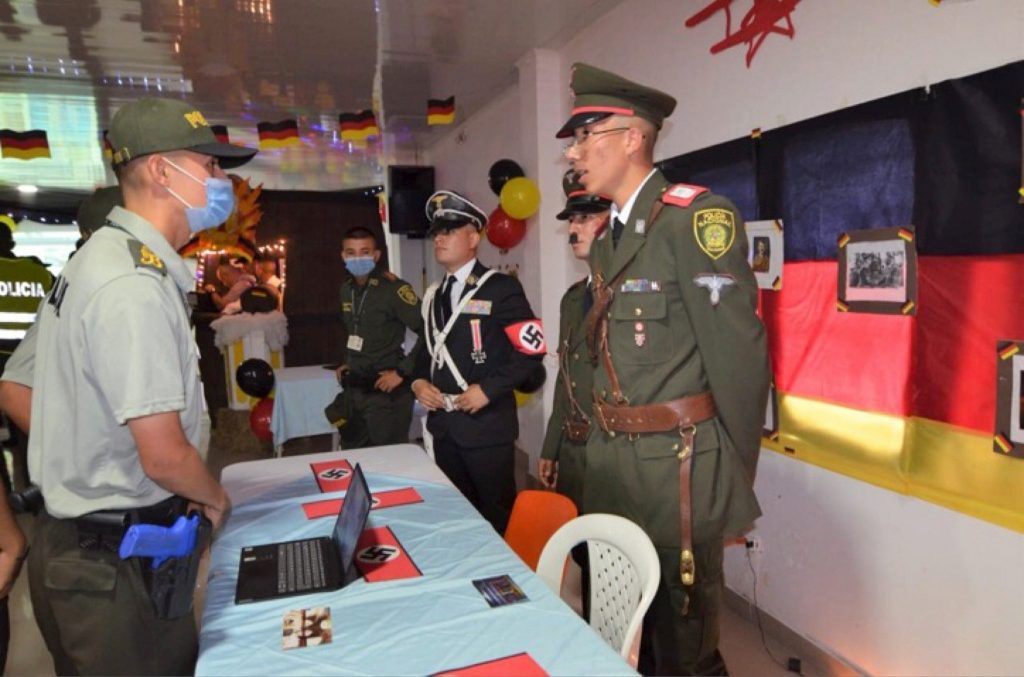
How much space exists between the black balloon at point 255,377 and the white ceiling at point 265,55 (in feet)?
7.29

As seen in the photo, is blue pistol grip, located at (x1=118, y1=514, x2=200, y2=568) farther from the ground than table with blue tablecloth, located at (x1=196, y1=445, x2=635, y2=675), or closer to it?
farther from the ground

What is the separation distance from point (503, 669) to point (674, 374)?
88 cm

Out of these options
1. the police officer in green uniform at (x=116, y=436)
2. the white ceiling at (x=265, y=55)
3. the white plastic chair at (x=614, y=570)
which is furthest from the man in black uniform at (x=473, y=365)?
the white ceiling at (x=265, y=55)

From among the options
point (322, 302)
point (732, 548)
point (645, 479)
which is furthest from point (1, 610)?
point (322, 302)

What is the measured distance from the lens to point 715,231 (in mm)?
1632

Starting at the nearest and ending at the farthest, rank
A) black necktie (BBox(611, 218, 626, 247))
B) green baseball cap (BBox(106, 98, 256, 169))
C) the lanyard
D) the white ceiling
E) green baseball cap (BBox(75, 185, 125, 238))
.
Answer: green baseball cap (BBox(106, 98, 256, 169)), black necktie (BBox(611, 218, 626, 247)), green baseball cap (BBox(75, 185, 125, 238)), the white ceiling, the lanyard

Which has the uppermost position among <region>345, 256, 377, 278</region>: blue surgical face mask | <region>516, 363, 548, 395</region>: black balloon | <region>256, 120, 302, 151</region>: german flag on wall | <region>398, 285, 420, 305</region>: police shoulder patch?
<region>256, 120, 302, 151</region>: german flag on wall

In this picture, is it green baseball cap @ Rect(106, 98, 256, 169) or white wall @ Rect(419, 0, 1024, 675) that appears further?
white wall @ Rect(419, 0, 1024, 675)

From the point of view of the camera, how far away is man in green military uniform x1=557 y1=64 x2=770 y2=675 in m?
1.64

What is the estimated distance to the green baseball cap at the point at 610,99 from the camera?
1796mm

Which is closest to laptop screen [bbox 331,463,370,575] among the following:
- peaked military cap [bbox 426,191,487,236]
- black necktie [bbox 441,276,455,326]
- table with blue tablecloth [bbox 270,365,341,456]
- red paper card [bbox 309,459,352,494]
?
red paper card [bbox 309,459,352,494]

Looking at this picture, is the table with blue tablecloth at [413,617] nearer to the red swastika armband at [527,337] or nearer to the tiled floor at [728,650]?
the red swastika armband at [527,337]

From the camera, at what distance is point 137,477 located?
1.32 meters

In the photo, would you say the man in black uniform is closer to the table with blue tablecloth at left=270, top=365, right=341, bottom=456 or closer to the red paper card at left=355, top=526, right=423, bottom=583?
the red paper card at left=355, top=526, right=423, bottom=583
